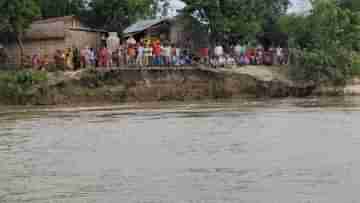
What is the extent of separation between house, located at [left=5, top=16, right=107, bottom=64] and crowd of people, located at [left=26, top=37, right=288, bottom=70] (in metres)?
0.89

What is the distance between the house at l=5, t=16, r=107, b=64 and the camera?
29.5 meters

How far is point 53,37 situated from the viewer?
29.7 meters

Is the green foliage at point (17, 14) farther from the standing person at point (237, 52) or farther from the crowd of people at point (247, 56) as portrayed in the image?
the standing person at point (237, 52)

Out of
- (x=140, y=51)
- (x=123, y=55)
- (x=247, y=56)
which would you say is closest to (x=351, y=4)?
(x=247, y=56)

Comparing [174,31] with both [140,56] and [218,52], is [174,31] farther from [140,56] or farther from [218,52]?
[140,56]

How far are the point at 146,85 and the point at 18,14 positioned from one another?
19.7 feet

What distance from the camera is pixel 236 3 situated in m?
31.2

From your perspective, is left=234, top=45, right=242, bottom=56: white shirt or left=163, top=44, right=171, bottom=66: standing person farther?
left=234, top=45, right=242, bottom=56: white shirt

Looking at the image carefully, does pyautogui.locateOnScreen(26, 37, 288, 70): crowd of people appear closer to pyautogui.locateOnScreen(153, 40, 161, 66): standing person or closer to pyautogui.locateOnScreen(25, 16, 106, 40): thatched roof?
pyautogui.locateOnScreen(153, 40, 161, 66): standing person

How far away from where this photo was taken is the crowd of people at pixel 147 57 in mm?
28084

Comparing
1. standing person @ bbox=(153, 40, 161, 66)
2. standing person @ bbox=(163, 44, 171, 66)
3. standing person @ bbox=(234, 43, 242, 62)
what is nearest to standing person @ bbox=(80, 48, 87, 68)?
standing person @ bbox=(153, 40, 161, 66)

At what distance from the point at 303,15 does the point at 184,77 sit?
727 centimetres

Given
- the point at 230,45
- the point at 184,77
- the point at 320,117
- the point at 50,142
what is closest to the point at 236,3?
the point at 230,45

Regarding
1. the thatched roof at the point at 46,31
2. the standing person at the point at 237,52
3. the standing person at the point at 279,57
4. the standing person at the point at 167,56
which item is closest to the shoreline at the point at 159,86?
the standing person at the point at 167,56
